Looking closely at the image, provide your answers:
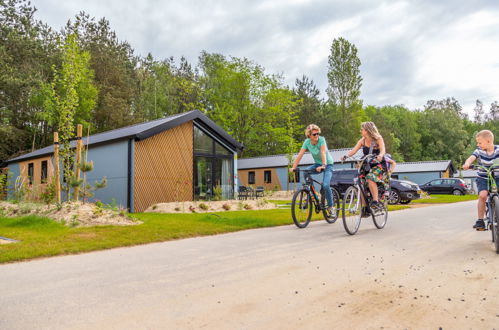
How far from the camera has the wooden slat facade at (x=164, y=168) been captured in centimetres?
1255

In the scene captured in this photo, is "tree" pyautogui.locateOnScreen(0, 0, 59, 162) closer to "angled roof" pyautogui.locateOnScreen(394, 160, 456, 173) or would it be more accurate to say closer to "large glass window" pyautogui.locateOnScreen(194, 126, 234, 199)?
"large glass window" pyautogui.locateOnScreen(194, 126, 234, 199)

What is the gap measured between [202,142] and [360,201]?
10144 mm

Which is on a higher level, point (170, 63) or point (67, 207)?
point (170, 63)

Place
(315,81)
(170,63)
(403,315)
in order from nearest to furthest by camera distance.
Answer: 1. (403,315)
2. (170,63)
3. (315,81)

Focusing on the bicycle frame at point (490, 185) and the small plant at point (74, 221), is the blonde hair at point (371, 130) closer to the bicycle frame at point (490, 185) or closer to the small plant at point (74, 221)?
the bicycle frame at point (490, 185)

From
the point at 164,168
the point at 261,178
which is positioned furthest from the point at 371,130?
the point at 261,178

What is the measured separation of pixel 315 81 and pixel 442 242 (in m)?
44.4

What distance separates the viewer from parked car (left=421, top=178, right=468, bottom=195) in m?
26.5

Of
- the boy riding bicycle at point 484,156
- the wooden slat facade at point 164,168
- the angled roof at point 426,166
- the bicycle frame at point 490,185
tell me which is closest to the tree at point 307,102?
the angled roof at point 426,166

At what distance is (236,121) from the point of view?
36.5 metres

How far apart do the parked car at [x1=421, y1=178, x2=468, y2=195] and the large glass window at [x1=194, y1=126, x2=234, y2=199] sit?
60.3ft

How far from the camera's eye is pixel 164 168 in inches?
527

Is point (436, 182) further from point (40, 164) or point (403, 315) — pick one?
point (403, 315)

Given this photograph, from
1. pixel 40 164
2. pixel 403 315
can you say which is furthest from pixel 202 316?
pixel 40 164
